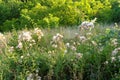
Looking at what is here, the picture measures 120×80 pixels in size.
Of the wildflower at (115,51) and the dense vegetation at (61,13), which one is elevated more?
the dense vegetation at (61,13)

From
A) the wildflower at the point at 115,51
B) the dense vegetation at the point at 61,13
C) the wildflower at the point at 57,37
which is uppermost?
the dense vegetation at the point at 61,13

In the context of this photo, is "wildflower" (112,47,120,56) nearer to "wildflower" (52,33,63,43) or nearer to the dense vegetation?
"wildflower" (52,33,63,43)

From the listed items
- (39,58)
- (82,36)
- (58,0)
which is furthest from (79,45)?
(58,0)

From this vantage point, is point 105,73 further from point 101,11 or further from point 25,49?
point 101,11

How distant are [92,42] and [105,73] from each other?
0.45 meters

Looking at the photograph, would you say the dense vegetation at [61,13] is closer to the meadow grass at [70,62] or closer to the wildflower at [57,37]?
the meadow grass at [70,62]

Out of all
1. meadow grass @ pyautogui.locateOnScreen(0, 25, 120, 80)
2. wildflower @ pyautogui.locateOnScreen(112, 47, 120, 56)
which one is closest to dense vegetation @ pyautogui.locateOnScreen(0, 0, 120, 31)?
meadow grass @ pyautogui.locateOnScreen(0, 25, 120, 80)

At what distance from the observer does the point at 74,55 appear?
5059 mm

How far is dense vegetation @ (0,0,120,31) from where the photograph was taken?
16.2 m

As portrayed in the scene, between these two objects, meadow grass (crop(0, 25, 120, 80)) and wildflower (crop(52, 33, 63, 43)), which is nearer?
meadow grass (crop(0, 25, 120, 80))

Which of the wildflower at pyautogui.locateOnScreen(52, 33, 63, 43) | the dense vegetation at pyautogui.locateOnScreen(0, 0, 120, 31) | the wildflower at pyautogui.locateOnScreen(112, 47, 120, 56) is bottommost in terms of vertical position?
the wildflower at pyautogui.locateOnScreen(112, 47, 120, 56)

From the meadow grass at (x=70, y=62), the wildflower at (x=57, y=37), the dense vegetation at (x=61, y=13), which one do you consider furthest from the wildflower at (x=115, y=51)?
the dense vegetation at (x=61, y=13)

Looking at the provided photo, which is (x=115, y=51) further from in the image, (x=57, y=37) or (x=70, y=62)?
(x=57, y=37)

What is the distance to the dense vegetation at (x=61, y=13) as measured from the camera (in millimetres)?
16234
